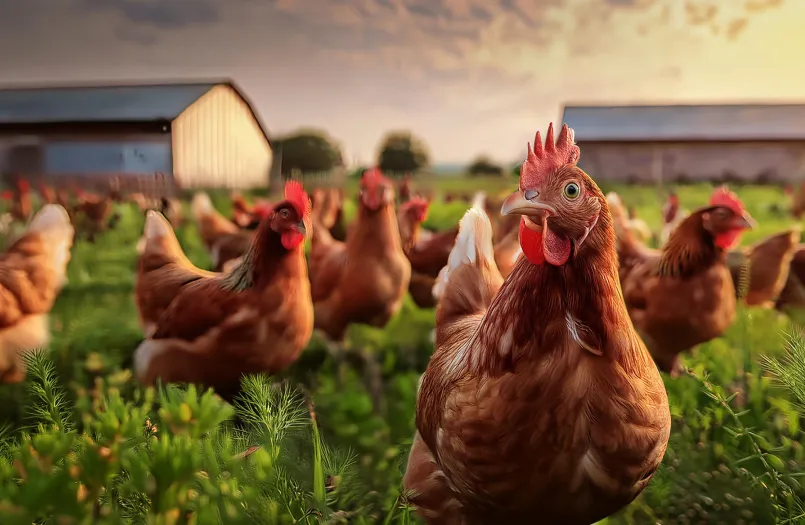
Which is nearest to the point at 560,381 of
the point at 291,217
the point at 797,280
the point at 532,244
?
the point at 532,244

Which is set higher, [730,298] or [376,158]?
[376,158]

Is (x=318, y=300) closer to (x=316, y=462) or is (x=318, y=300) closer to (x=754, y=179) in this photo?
(x=316, y=462)

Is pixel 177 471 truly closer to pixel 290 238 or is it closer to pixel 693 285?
pixel 290 238

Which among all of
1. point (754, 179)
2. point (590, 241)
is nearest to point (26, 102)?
point (590, 241)

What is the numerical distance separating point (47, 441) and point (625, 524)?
110 cm

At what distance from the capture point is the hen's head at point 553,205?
0.67 meters

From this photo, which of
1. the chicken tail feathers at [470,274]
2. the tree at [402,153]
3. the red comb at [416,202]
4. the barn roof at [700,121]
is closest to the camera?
the chicken tail feathers at [470,274]

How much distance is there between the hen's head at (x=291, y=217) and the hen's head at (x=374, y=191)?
0.53m

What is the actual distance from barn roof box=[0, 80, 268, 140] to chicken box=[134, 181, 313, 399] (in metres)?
0.56

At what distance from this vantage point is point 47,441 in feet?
1.81

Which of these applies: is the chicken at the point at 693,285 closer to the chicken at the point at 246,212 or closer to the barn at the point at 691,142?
the barn at the point at 691,142

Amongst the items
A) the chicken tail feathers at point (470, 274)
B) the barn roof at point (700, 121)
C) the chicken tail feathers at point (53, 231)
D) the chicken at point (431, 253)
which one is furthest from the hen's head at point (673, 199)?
the chicken tail feathers at point (53, 231)

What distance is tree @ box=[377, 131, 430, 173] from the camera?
188 centimetres

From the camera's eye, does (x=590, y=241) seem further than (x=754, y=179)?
No
